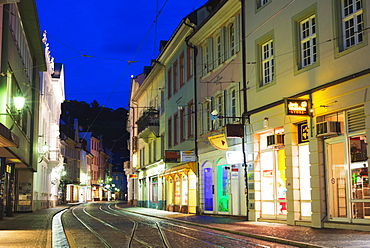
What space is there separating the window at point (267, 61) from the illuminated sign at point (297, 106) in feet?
11.5

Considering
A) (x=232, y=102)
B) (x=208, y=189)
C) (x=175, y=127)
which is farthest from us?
(x=175, y=127)

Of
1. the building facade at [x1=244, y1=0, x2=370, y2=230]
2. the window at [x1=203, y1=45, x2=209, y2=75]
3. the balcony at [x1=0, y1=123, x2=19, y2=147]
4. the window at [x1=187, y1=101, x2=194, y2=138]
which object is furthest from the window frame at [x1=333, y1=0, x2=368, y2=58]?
the window at [x1=187, y1=101, x2=194, y2=138]

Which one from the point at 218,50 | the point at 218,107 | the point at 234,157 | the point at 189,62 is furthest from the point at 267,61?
the point at 189,62

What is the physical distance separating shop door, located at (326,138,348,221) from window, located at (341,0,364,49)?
3.20 meters

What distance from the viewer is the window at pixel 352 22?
53.1 ft

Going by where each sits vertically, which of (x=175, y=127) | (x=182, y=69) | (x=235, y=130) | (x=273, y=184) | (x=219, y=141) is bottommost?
(x=273, y=184)

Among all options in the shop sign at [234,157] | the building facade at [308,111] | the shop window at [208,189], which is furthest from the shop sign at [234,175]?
the shop window at [208,189]

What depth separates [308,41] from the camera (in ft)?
62.9

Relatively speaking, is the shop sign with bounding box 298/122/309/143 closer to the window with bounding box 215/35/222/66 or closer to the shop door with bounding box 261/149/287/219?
the shop door with bounding box 261/149/287/219

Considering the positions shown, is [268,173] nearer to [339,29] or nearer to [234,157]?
[234,157]

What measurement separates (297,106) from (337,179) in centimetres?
281

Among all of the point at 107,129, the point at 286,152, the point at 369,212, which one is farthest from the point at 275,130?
the point at 107,129

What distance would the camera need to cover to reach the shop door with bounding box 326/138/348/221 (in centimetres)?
1702

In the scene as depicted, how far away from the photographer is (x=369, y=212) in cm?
1567
